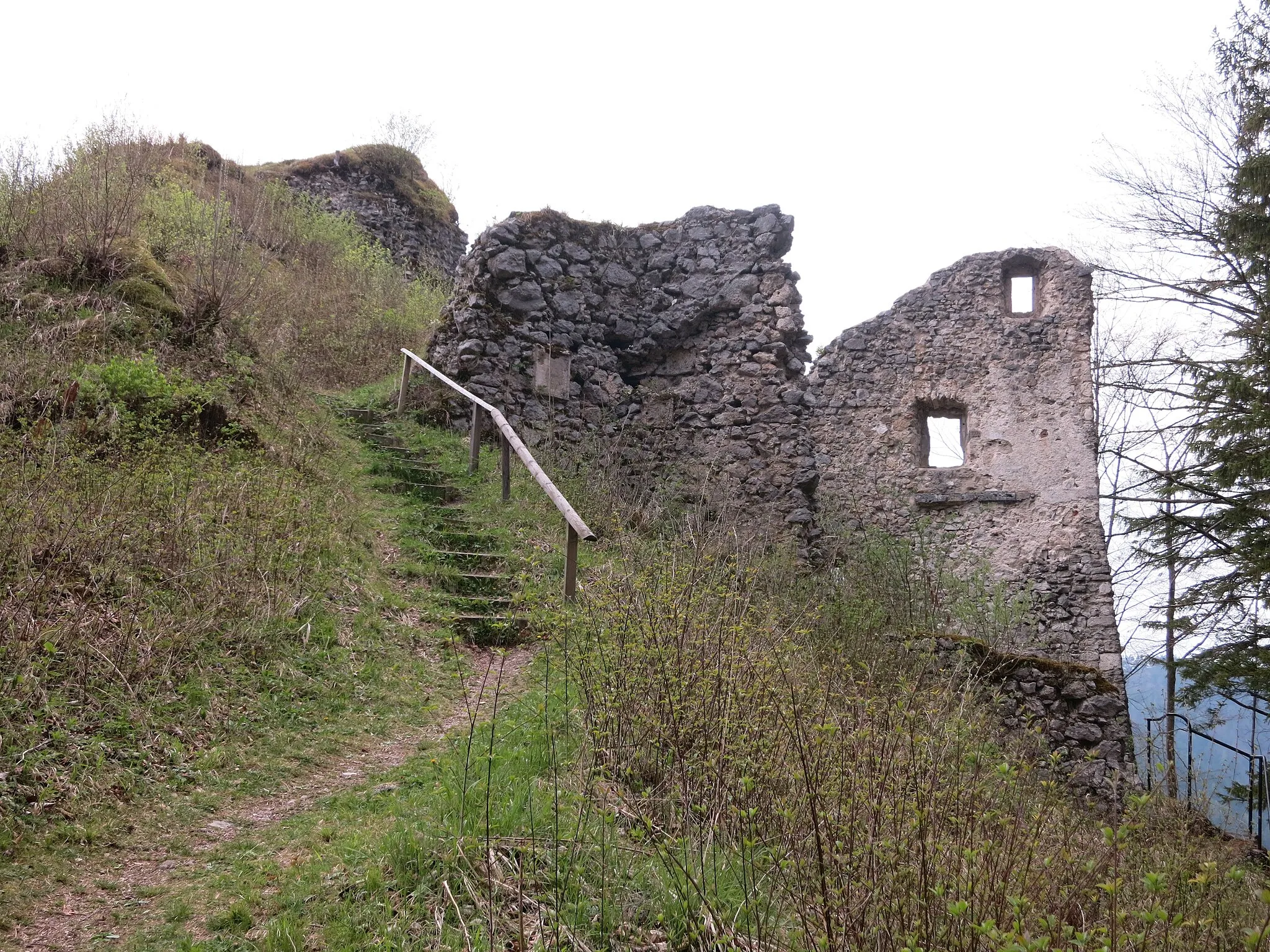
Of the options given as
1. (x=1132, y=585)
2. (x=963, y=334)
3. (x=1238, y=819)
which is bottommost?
(x=1238, y=819)

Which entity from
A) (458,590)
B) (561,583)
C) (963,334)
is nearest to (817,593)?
(561,583)

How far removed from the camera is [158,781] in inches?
142

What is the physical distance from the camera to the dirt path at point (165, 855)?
2.65m

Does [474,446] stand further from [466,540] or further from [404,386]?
[404,386]

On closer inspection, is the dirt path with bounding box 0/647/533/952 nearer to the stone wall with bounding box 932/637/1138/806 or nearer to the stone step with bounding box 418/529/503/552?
the stone step with bounding box 418/529/503/552

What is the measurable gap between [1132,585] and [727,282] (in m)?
7.26

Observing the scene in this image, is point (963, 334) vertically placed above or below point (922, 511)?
above

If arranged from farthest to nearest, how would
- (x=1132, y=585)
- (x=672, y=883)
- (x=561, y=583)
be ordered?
(x=1132, y=585) < (x=561, y=583) < (x=672, y=883)

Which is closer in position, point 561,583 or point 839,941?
point 839,941

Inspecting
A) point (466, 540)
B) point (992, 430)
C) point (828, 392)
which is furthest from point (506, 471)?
point (992, 430)

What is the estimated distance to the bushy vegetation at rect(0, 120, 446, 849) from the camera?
3.72 meters

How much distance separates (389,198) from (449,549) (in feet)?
45.2

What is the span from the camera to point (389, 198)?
1833 cm

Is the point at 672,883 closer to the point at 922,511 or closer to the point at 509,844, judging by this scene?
the point at 509,844
